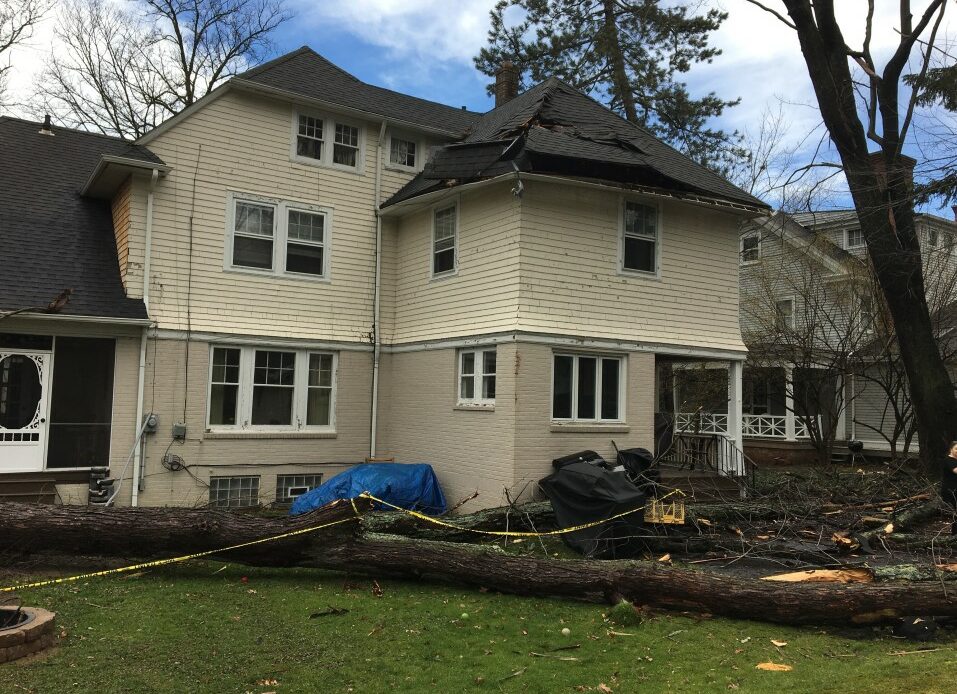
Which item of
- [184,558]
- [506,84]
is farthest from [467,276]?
[506,84]

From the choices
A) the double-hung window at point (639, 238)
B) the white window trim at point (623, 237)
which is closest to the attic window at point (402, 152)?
the white window trim at point (623, 237)

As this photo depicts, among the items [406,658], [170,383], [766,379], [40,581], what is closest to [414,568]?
[406,658]

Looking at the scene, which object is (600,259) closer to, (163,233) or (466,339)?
(466,339)

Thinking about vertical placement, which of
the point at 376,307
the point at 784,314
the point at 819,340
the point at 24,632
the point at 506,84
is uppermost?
the point at 506,84

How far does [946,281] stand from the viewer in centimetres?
2053

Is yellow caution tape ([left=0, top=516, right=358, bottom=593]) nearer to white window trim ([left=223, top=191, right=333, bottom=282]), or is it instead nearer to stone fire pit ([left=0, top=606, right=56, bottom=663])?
stone fire pit ([left=0, top=606, right=56, bottom=663])

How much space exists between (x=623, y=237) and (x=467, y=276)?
2939mm

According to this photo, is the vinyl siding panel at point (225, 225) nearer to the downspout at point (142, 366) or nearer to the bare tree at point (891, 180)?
the downspout at point (142, 366)

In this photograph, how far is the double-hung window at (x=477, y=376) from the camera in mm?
12875

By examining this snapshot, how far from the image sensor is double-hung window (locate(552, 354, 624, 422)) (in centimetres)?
1275

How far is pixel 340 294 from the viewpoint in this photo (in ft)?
Result: 49.3

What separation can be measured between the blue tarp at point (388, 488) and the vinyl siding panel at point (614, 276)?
11.0 feet

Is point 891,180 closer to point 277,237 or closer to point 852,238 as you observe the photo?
point 277,237

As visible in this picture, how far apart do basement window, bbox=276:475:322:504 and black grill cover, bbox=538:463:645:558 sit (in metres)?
5.89
